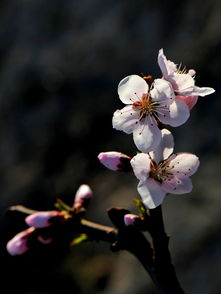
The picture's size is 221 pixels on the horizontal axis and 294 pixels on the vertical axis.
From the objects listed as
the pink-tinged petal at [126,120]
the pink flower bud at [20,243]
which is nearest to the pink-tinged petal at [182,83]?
the pink-tinged petal at [126,120]

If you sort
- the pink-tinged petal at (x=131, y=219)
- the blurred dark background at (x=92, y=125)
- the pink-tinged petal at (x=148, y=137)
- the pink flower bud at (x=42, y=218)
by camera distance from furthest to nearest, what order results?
the blurred dark background at (x=92, y=125) < the pink flower bud at (x=42, y=218) < the pink-tinged petal at (x=131, y=219) < the pink-tinged petal at (x=148, y=137)

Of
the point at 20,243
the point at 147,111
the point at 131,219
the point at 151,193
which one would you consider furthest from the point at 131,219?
the point at 20,243

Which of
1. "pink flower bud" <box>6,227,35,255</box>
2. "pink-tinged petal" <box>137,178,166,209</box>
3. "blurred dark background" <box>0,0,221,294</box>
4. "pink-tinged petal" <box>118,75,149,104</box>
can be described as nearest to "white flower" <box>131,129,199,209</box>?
"pink-tinged petal" <box>137,178,166,209</box>

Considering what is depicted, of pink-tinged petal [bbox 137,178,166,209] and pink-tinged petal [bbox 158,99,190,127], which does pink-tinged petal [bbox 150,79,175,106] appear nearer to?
pink-tinged petal [bbox 158,99,190,127]

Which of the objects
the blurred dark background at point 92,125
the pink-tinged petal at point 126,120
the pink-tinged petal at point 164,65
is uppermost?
the pink-tinged petal at point 164,65

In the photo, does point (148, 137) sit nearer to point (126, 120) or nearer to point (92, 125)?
point (126, 120)

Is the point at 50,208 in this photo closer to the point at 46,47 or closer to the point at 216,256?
the point at 216,256

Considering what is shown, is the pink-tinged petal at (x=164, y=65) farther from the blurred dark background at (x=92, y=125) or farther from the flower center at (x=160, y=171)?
the blurred dark background at (x=92, y=125)
